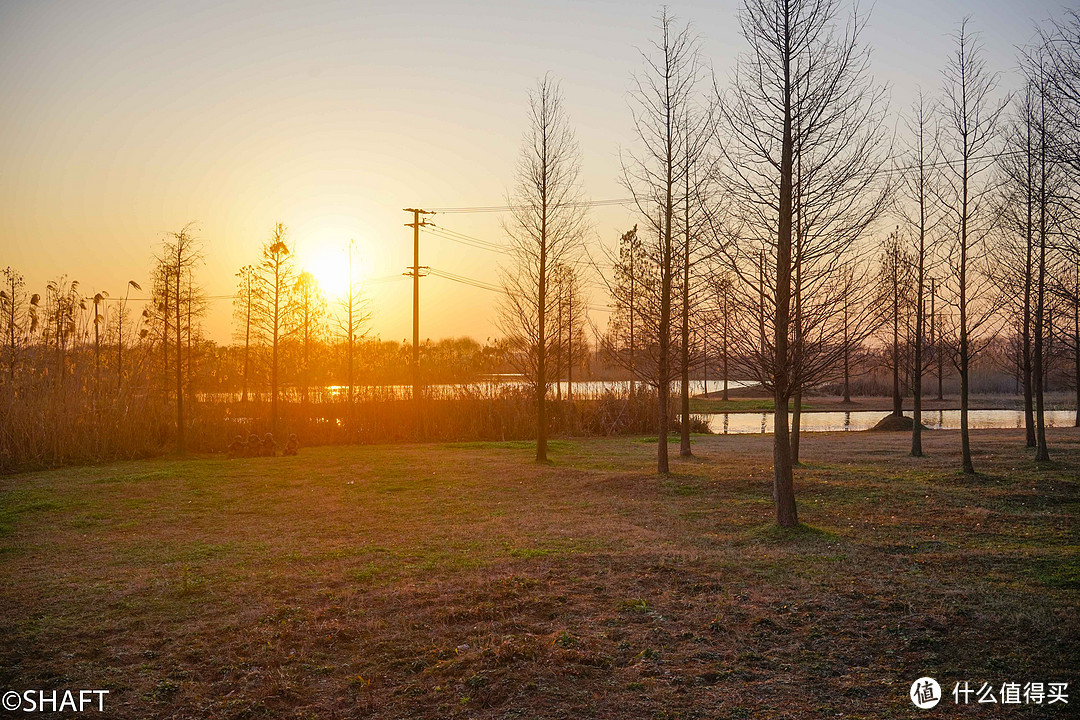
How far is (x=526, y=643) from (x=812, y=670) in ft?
6.29

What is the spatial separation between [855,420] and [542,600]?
112 feet

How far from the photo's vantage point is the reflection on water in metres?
31.3

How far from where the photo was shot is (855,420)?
121 feet

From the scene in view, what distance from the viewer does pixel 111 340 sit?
75.7 ft

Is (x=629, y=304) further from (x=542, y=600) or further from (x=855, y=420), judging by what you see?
(x=855, y=420)

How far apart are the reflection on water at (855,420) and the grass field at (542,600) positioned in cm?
1929

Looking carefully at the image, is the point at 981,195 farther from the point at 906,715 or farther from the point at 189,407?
the point at 189,407

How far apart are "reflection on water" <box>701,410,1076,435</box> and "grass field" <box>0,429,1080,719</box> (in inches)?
759

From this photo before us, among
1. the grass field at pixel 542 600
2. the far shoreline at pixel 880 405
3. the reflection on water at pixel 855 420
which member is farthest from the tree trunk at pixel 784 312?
the far shoreline at pixel 880 405

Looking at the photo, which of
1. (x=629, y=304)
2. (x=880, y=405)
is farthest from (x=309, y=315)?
(x=880, y=405)

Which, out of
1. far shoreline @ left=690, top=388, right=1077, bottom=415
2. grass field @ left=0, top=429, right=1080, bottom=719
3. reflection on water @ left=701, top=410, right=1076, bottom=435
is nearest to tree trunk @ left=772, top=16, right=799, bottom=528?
grass field @ left=0, top=429, right=1080, bottom=719

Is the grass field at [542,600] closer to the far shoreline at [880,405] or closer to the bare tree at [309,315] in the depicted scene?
the bare tree at [309,315]

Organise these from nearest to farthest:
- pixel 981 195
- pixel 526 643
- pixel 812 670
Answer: pixel 812 670, pixel 526 643, pixel 981 195

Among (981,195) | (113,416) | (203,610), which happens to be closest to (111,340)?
(113,416)
